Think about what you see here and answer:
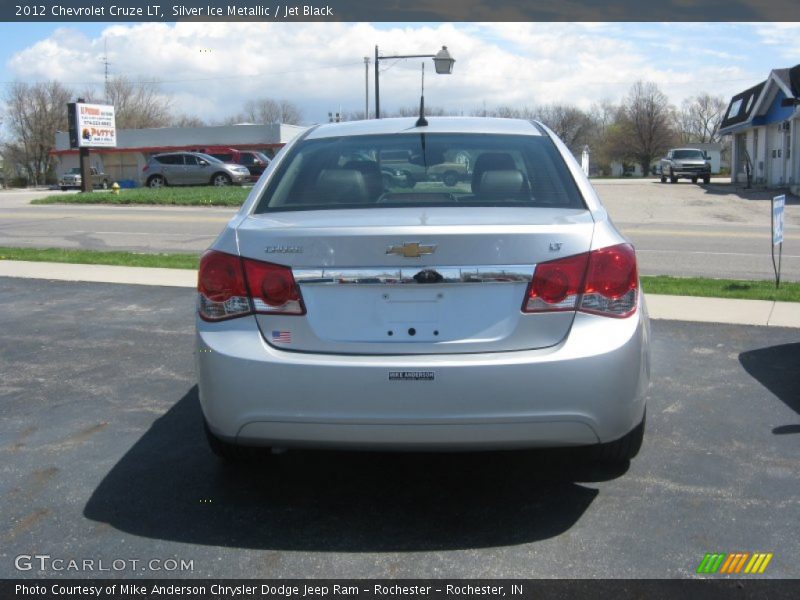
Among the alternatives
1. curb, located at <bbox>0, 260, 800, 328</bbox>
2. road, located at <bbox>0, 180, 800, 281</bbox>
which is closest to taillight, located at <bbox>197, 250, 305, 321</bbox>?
curb, located at <bbox>0, 260, 800, 328</bbox>

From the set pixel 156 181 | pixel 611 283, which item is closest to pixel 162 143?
pixel 156 181

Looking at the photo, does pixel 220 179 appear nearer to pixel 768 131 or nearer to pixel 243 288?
pixel 768 131

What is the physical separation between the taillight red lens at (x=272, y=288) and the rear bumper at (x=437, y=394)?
0.11 meters

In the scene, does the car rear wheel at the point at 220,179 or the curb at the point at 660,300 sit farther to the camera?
the car rear wheel at the point at 220,179

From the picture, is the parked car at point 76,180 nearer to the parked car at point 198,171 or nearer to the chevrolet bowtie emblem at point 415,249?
the parked car at point 198,171

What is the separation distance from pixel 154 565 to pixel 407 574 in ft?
3.16

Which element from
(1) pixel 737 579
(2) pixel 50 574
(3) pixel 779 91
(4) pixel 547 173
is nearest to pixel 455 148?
(4) pixel 547 173

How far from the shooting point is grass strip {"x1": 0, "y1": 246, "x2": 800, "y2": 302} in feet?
30.3

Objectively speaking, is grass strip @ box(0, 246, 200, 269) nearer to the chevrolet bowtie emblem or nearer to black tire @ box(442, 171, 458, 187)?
black tire @ box(442, 171, 458, 187)

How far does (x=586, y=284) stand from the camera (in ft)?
11.2

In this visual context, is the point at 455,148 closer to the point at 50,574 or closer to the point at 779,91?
the point at 50,574

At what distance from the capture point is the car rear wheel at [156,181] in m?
38.0

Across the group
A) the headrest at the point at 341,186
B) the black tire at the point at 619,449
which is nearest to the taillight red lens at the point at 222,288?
the headrest at the point at 341,186

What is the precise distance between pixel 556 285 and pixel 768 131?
127 feet
